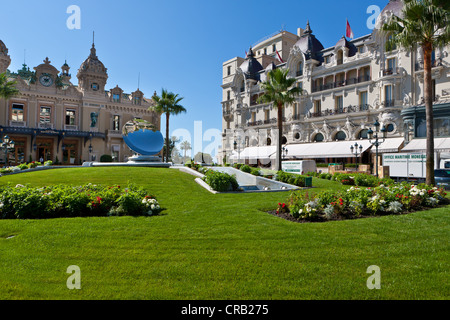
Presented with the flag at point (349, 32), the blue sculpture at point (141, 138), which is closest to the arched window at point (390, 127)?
the flag at point (349, 32)

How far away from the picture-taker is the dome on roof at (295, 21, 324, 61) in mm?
43656

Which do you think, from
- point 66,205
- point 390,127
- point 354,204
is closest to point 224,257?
point 354,204

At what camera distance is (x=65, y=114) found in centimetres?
4800

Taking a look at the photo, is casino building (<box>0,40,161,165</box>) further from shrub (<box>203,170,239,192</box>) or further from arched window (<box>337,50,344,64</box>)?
shrub (<box>203,170,239,192</box>)

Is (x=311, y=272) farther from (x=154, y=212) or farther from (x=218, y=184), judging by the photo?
(x=218, y=184)

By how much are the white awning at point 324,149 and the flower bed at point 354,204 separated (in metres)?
24.3

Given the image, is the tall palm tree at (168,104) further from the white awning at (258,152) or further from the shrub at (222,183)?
the shrub at (222,183)

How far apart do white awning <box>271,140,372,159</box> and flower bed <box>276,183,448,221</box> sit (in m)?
24.3

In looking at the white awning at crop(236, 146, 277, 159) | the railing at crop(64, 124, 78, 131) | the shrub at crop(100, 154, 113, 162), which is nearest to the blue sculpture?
the white awning at crop(236, 146, 277, 159)

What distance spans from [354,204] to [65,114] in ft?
164

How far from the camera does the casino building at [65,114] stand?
4378cm

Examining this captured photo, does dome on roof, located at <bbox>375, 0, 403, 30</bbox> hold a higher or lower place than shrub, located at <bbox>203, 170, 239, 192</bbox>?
higher

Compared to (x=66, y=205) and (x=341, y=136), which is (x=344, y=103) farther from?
(x=66, y=205)
